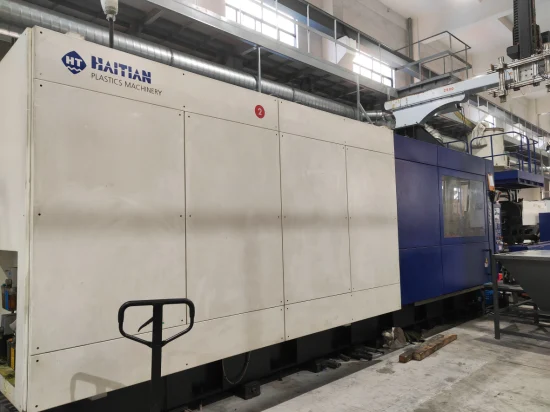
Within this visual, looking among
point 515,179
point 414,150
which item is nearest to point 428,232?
point 414,150

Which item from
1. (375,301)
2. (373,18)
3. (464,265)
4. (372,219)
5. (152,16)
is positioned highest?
(373,18)

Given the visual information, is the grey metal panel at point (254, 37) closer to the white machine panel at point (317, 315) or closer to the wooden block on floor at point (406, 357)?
the white machine panel at point (317, 315)

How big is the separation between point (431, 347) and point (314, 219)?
84.0 inches

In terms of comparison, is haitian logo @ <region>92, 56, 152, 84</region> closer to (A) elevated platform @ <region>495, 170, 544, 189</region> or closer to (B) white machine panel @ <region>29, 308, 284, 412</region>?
(B) white machine panel @ <region>29, 308, 284, 412</region>

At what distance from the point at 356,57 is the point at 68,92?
6.27 metres

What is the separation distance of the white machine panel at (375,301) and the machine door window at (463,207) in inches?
60.4

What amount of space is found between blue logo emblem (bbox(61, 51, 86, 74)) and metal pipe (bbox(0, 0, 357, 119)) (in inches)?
52.6

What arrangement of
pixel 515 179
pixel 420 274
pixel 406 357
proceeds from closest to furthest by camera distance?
pixel 406 357 → pixel 420 274 → pixel 515 179

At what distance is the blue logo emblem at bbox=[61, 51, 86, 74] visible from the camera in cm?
186

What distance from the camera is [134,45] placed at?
11.0 feet

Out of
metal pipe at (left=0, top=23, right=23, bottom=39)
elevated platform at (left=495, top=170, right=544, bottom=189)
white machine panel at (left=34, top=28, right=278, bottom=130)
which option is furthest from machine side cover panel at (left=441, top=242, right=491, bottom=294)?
metal pipe at (left=0, top=23, right=23, bottom=39)

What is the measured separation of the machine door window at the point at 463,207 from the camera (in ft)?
16.1

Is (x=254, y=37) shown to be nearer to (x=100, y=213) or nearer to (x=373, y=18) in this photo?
(x=100, y=213)

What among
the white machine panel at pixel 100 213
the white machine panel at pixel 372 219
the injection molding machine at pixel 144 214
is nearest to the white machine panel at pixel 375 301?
the white machine panel at pixel 372 219
